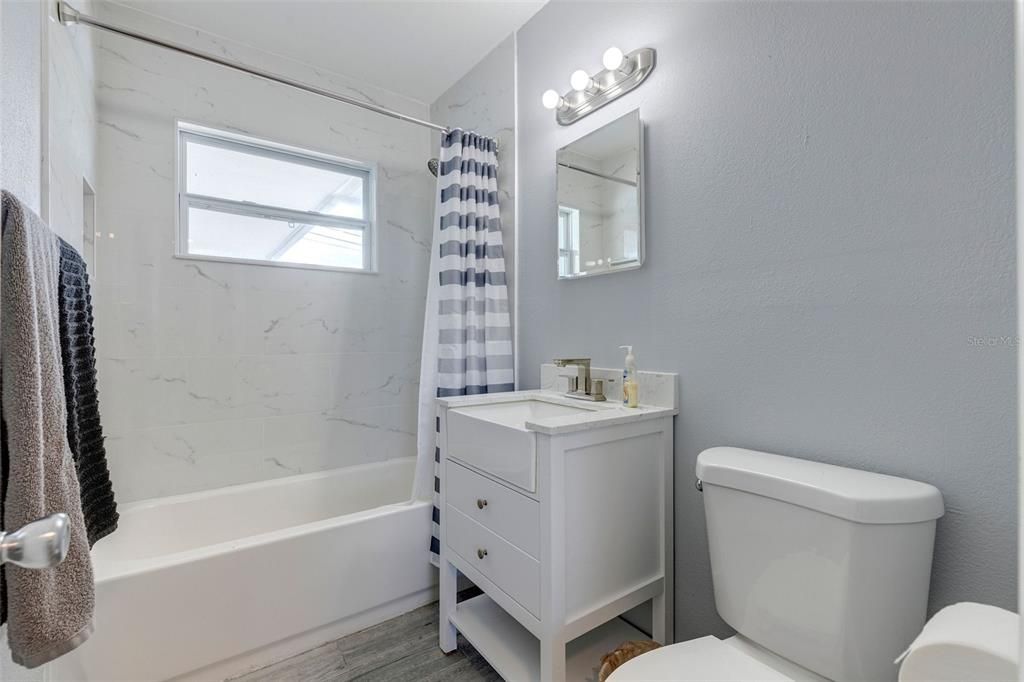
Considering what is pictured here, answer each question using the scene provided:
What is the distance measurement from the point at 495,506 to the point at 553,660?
1.36ft

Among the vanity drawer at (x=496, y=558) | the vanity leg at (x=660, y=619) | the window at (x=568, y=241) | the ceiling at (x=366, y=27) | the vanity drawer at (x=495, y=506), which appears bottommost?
the vanity leg at (x=660, y=619)

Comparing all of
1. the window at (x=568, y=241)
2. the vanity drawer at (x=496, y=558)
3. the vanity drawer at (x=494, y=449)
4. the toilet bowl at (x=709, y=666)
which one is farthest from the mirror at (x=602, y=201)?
the toilet bowl at (x=709, y=666)

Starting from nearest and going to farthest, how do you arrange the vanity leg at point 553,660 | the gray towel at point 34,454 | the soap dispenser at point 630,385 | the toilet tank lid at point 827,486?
the gray towel at point 34,454 < the toilet tank lid at point 827,486 < the vanity leg at point 553,660 < the soap dispenser at point 630,385

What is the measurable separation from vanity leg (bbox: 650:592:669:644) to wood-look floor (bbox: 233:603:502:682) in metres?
0.56

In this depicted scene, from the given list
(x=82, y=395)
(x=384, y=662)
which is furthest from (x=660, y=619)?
(x=82, y=395)

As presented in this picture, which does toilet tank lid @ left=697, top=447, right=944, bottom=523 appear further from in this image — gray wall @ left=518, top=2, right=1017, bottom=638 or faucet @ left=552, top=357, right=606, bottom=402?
faucet @ left=552, top=357, right=606, bottom=402

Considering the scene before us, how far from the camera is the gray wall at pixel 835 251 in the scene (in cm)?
88

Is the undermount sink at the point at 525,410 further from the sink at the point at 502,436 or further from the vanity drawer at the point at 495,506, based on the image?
the vanity drawer at the point at 495,506

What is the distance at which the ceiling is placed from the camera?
76.5 inches

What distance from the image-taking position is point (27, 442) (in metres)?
0.71

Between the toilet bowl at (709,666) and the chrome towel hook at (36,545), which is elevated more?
the chrome towel hook at (36,545)

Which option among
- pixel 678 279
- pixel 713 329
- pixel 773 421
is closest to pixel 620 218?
pixel 678 279

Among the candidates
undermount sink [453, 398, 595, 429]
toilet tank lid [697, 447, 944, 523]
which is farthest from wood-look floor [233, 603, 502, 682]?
toilet tank lid [697, 447, 944, 523]

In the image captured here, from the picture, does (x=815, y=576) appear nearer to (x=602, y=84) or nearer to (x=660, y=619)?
(x=660, y=619)
